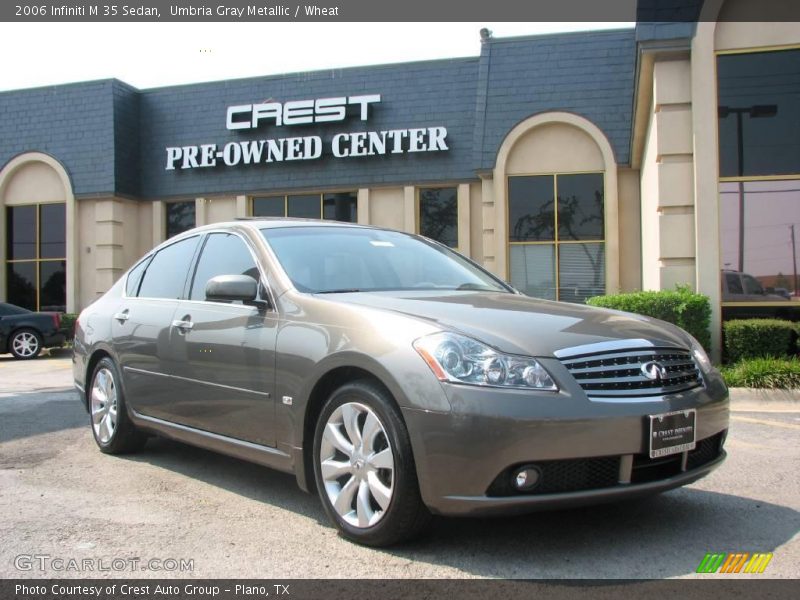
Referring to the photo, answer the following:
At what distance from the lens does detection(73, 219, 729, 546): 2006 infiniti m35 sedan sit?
324cm

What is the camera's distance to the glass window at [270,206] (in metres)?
18.6

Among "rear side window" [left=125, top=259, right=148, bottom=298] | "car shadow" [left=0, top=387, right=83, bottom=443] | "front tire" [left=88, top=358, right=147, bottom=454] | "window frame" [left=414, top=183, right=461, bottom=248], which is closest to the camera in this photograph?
"front tire" [left=88, top=358, right=147, bottom=454]

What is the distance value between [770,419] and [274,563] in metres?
5.50

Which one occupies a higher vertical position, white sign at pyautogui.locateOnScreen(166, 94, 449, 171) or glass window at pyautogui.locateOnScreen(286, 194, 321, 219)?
white sign at pyautogui.locateOnScreen(166, 94, 449, 171)

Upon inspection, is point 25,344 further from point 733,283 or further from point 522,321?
point 522,321

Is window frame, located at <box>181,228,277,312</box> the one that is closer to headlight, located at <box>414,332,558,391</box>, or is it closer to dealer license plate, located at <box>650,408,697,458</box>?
headlight, located at <box>414,332,558,391</box>

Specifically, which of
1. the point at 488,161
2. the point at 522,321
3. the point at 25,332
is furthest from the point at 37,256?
the point at 522,321

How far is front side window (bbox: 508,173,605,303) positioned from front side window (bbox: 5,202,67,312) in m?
11.6

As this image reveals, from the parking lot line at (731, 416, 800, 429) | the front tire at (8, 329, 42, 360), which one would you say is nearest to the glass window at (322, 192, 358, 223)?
the front tire at (8, 329, 42, 360)

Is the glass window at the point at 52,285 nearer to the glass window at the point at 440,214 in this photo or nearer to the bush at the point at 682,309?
the glass window at the point at 440,214

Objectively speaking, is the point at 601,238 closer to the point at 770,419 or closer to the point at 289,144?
the point at 289,144

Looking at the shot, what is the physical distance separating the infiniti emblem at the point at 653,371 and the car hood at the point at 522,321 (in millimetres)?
149

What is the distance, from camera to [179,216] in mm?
19516

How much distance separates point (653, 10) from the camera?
404 inches
